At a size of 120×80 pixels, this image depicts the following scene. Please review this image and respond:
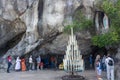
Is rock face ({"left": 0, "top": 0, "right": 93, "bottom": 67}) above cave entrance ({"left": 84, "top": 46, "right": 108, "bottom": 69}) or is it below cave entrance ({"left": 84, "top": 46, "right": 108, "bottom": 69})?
above

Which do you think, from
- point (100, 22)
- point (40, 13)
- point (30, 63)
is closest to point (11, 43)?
point (30, 63)

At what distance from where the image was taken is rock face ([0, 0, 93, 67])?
89.7 feet

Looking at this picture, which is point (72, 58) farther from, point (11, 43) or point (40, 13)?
point (11, 43)

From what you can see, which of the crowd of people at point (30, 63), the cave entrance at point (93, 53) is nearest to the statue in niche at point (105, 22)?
the cave entrance at point (93, 53)

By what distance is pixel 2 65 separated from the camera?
29031 mm

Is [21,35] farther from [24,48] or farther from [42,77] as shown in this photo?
[42,77]

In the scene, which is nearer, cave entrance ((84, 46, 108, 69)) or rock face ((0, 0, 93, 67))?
rock face ((0, 0, 93, 67))

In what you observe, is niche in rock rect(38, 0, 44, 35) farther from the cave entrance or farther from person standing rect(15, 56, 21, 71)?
the cave entrance

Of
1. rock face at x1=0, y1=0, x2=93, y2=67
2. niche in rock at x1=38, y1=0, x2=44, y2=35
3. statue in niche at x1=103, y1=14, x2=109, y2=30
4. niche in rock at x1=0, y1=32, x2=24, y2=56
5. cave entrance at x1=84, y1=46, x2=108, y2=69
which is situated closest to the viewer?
statue in niche at x1=103, y1=14, x2=109, y2=30

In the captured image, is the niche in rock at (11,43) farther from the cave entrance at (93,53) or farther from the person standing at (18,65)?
the cave entrance at (93,53)

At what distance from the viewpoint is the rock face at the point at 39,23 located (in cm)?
2733

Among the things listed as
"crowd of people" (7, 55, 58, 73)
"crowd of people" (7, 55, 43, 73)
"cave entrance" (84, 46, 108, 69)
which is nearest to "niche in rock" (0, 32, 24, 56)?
"crowd of people" (7, 55, 58, 73)

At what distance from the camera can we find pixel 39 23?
28000mm

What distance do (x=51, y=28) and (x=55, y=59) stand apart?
384 centimetres
